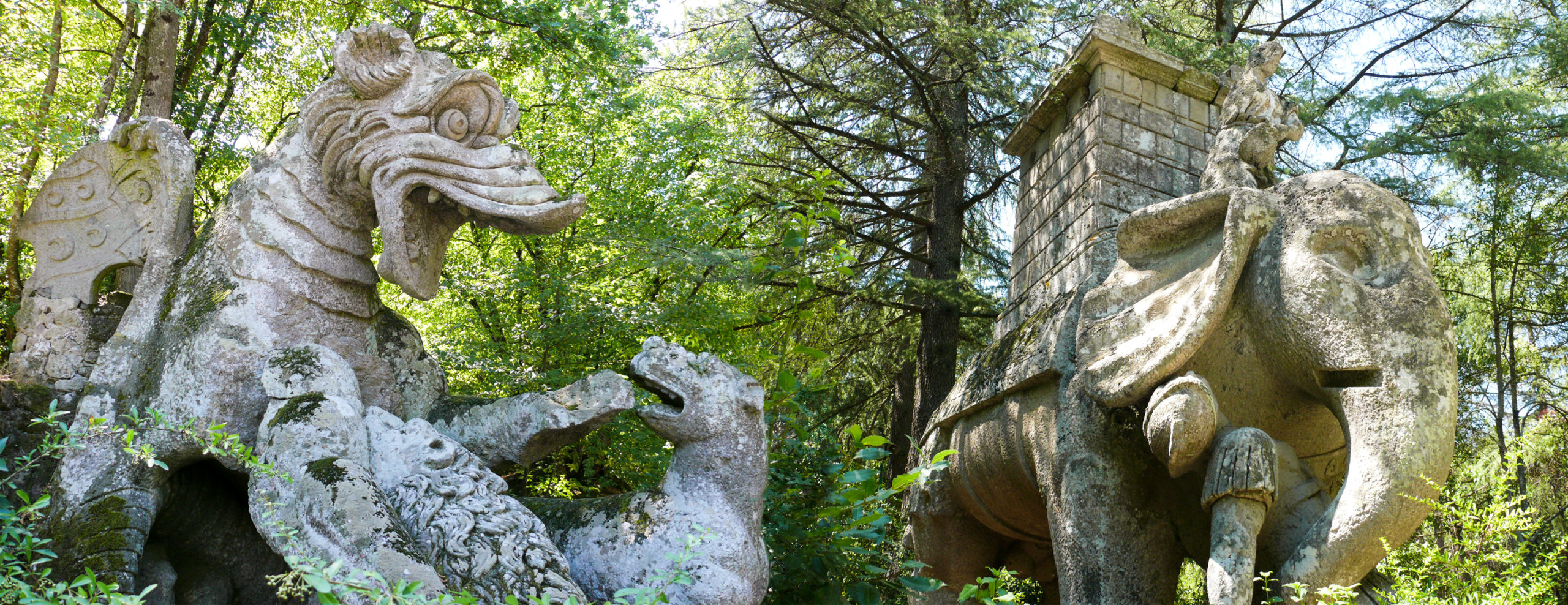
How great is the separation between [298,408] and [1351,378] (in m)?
2.27

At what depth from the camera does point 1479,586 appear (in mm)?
2291

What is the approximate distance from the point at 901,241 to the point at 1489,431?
20.9 feet

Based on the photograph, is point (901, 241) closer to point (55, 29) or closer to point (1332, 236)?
point (55, 29)

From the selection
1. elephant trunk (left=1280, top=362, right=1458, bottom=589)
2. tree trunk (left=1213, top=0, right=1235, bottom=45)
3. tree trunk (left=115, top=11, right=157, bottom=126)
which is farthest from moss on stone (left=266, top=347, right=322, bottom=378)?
tree trunk (left=1213, top=0, right=1235, bottom=45)

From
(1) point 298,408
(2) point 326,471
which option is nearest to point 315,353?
(1) point 298,408

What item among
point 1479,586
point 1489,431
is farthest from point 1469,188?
point 1479,586

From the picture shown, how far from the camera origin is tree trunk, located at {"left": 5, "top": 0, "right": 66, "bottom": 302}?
4.00 metres

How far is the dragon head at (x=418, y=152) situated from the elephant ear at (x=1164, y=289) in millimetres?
1460

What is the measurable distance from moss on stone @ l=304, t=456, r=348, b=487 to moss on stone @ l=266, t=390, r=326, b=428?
0.13 metres

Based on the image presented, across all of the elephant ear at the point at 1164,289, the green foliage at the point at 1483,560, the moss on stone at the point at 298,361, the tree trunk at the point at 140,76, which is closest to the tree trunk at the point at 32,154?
the tree trunk at the point at 140,76

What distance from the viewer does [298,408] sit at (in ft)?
6.53

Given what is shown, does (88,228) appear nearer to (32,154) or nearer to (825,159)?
(32,154)

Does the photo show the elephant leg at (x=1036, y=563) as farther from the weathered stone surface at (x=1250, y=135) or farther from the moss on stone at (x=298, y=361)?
the moss on stone at (x=298, y=361)

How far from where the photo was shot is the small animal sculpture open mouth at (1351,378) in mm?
2395
